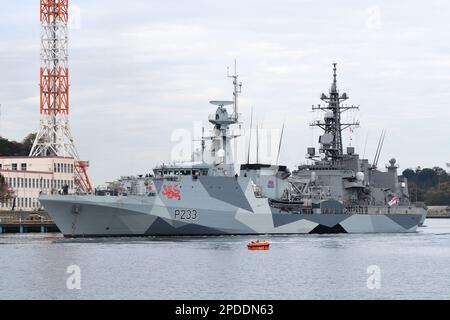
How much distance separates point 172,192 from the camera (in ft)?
177

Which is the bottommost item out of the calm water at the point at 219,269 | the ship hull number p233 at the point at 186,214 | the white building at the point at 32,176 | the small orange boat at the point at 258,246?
the calm water at the point at 219,269

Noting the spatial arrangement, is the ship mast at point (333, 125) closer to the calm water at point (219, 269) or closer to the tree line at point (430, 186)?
the calm water at point (219, 269)

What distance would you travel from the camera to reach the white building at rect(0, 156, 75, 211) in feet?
278

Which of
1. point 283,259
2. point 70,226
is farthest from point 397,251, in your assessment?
point 70,226

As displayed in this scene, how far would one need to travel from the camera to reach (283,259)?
4400 centimetres

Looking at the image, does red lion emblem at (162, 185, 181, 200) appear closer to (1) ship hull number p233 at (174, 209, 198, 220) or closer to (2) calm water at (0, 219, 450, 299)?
(1) ship hull number p233 at (174, 209, 198, 220)

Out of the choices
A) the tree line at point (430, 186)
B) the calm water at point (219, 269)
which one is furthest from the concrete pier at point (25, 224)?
the tree line at point (430, 186)

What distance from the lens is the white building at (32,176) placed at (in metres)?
84.7

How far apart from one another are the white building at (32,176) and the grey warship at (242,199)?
26.8 m

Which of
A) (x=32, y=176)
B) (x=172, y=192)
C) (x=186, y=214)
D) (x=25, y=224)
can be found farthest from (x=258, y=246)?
(x=32, y=176)

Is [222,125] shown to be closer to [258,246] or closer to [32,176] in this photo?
[258,246]

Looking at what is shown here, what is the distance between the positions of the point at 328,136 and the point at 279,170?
7.77 metres

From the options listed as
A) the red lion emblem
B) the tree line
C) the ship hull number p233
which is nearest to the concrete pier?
the ship hull number p233

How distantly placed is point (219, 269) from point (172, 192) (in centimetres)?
1485
